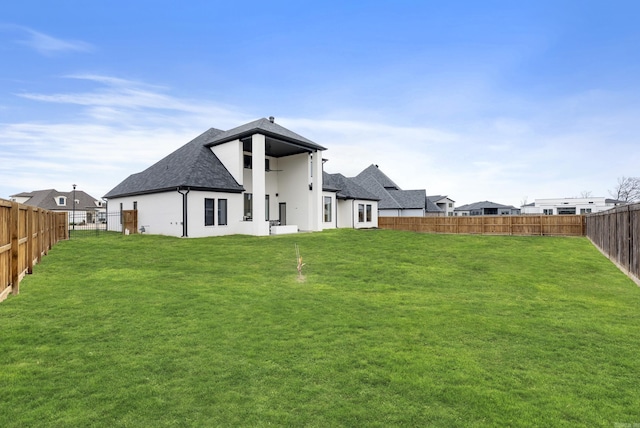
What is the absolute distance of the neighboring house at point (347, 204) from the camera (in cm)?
3353

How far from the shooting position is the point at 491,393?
3.87m

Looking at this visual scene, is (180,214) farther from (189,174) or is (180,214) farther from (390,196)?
(390,196)

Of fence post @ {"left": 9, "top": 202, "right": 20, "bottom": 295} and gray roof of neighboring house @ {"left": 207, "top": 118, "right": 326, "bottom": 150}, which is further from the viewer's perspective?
gray roof of neighboring house @ {"left": 207, "top": 118, "right": 326, "bottom": 150}

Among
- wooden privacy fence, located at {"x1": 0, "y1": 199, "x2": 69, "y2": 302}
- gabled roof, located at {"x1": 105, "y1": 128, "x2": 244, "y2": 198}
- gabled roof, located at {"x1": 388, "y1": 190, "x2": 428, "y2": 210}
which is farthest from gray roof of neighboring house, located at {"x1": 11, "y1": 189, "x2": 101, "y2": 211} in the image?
wooden privacy fence, located at {"x1": 0, "y1": 199, "x2": 69, "y2": 302}

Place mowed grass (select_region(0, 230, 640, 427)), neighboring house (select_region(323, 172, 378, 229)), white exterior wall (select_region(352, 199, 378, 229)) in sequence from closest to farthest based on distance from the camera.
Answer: mowed grass (select_region(0, 230, 640, 427)) → neighboring house (select_region(323, 172, 378, 229)) → white exterior wall (select_region(352, 199, 378, 229))

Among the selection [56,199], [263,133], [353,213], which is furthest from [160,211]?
[56,199]

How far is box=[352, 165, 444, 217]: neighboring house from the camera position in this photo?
5025 cm

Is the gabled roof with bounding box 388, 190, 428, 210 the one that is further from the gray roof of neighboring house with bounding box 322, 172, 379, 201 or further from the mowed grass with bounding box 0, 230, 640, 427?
the mowed grass with bounding box 0, 230, 640, 427

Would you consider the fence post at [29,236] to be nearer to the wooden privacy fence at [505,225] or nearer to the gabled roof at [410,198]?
the wooden privacy fence at [505,225]

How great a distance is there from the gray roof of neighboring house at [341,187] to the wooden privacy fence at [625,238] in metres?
22.7

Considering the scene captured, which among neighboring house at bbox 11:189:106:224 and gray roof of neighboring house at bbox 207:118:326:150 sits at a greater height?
gray roof of neighboring house at bbox 207:118:326:150

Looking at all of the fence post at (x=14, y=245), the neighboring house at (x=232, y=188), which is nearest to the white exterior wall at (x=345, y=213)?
the neighboring house at (x=232, y=188)

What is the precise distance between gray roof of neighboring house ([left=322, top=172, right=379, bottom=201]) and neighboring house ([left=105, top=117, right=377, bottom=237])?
2.55m

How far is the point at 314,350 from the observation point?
5180 millimetres
